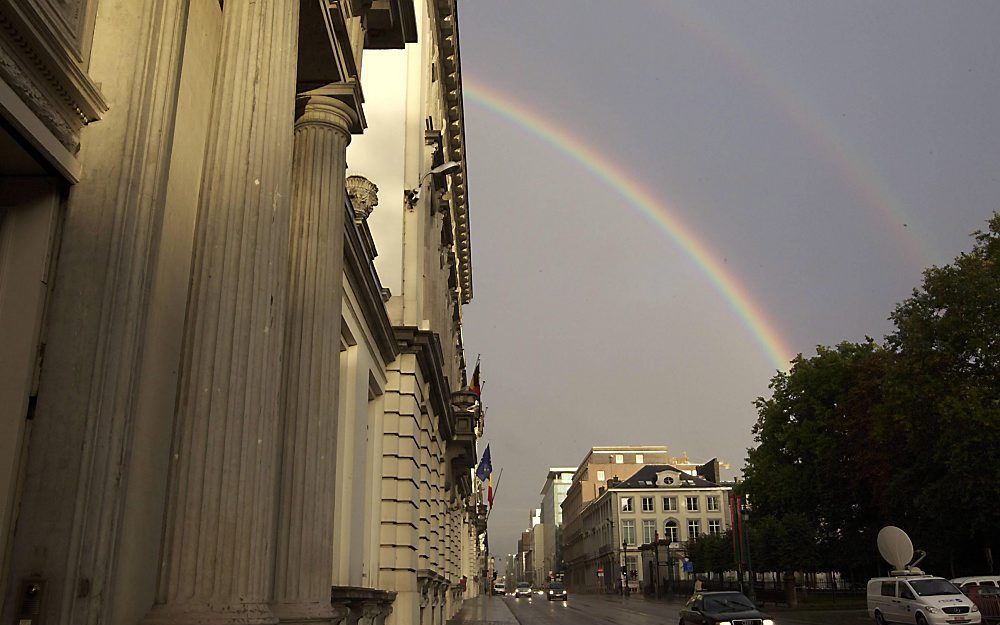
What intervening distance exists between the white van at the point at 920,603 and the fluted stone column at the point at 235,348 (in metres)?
22.3

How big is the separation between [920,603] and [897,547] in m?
4.53

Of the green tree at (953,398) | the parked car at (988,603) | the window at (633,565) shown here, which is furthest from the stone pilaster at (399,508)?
the window at (633,565)

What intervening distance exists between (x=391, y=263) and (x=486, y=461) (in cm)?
2840

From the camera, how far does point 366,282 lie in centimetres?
1455

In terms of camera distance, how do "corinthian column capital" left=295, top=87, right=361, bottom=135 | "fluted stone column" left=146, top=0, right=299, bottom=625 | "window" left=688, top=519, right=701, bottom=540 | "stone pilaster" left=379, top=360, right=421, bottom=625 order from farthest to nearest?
"window" left=688, top=519, right=701, bottom=540, "stone pilaster" left=379, top=360, right=421, bottom=625, "corinthian column capital" left=295, top=87, right=361, bottom=135, "fluted stone column" left=146, top=0, right=299, bottom=625

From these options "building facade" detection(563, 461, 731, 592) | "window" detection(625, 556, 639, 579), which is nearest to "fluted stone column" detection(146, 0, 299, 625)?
"building facade" detection(563, 461, 731, 592)

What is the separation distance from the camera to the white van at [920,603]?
22.7 metres

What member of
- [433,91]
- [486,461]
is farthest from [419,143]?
[486,461]

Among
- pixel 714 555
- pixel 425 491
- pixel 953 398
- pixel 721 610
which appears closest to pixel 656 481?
pixel 714 555

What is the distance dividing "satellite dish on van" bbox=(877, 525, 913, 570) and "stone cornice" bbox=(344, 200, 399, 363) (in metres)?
19.3

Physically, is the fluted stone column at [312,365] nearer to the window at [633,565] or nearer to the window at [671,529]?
the window at [671,529]

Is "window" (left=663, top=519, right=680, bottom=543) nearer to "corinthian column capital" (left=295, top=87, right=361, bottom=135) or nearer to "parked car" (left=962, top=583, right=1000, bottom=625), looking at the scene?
"parked car" (left=962, top=583, right=1000, bottom=625)

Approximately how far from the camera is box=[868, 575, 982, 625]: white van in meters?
22.7

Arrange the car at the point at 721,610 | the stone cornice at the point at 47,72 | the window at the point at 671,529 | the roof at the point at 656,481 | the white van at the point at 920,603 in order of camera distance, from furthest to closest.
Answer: the roof at the point at 656,481 < the window at the point at 671,529 < the white van at the point at 920,603 < the car at the point at 721,610 < the stone cornice at the point at 47,72
